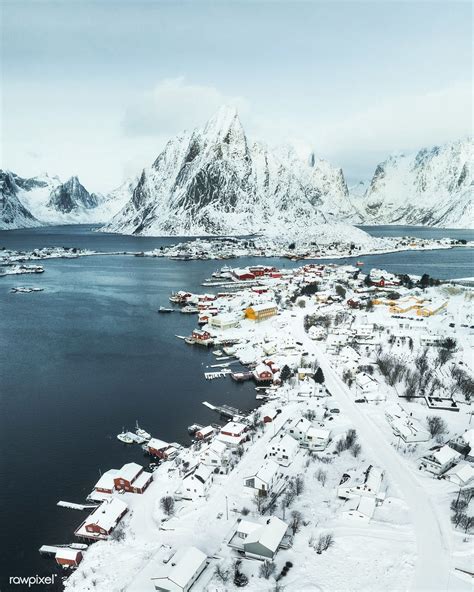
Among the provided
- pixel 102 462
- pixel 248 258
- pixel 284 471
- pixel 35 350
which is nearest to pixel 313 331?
pixel 284 471

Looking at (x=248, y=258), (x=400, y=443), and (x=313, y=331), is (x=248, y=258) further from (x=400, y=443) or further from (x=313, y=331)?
Result: (x=400, y=443)

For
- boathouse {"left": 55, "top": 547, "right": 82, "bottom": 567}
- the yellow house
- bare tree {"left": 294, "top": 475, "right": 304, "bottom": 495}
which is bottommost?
boathouse {"left": 55, "top": 547, "right": 82, "bottom": 567}

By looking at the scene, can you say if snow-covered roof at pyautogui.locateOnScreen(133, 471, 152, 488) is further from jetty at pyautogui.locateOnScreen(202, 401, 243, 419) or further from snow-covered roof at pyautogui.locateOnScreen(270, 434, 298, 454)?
jetty at pyautogui.locateOnScreen(202, 401, 243, 419)

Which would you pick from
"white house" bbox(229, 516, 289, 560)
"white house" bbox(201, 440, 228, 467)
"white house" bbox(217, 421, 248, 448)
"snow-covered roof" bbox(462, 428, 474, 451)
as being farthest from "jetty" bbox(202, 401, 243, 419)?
"snow-covered roof" bbox(462, 428, 474, 451)

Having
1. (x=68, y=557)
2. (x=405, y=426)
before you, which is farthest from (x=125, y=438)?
(x=405, y=426)

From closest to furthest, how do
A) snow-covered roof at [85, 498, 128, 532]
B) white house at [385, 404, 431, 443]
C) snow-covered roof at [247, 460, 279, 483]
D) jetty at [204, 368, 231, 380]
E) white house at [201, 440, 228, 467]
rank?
snow-covered roof at [85, 498, 128, 532], snow-covered roof at [247, 460, 279, 483], white house at [201, 440, 228, 467], white house at [385, 404, 431, 443], jetty at [204, 368, 231, 380]

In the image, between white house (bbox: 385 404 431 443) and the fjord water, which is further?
white house (bbox: 385 404 431 443)

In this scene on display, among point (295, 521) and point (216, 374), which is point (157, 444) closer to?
point (295, 521)

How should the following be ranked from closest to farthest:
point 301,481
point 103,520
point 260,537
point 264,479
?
point 260,537, point 103,520, point 264,479, point 301,481
